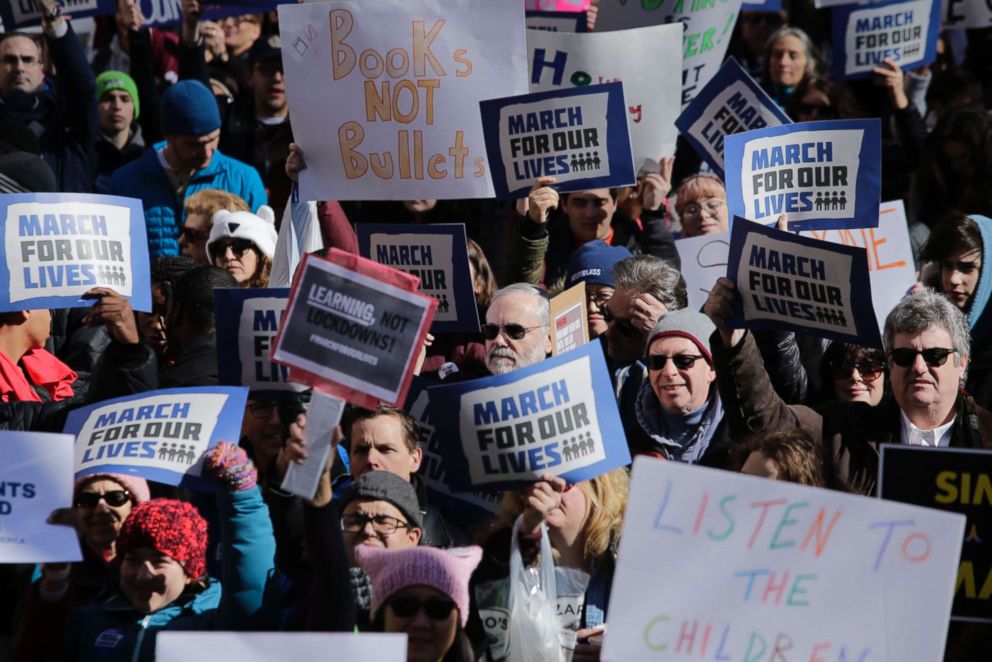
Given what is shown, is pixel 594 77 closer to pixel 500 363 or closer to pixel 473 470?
pixel 500 363

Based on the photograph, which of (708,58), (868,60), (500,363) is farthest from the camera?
(868,60)

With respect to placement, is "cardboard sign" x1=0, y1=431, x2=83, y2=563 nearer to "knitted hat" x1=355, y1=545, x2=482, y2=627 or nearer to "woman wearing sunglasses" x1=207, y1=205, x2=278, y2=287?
"knitted hat" x1=355, y1=545, x2=482, y2=627

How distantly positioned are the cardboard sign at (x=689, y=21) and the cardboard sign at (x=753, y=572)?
504cm

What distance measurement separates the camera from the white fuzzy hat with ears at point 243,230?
698cm

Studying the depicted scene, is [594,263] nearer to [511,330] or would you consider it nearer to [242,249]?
[511,330]

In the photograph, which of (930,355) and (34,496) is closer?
(34,496)

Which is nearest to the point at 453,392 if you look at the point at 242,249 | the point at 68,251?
the point at 68,251

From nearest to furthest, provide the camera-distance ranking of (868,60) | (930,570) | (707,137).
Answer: (930,570) → (707,137) → (868,60)

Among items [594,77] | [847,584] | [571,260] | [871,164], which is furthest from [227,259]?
[847,584]

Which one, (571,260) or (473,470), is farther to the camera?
(571,260)

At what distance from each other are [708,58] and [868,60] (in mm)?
1361

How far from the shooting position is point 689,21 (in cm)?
863

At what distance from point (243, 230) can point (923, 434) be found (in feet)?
10.2

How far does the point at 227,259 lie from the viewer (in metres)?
6.99
